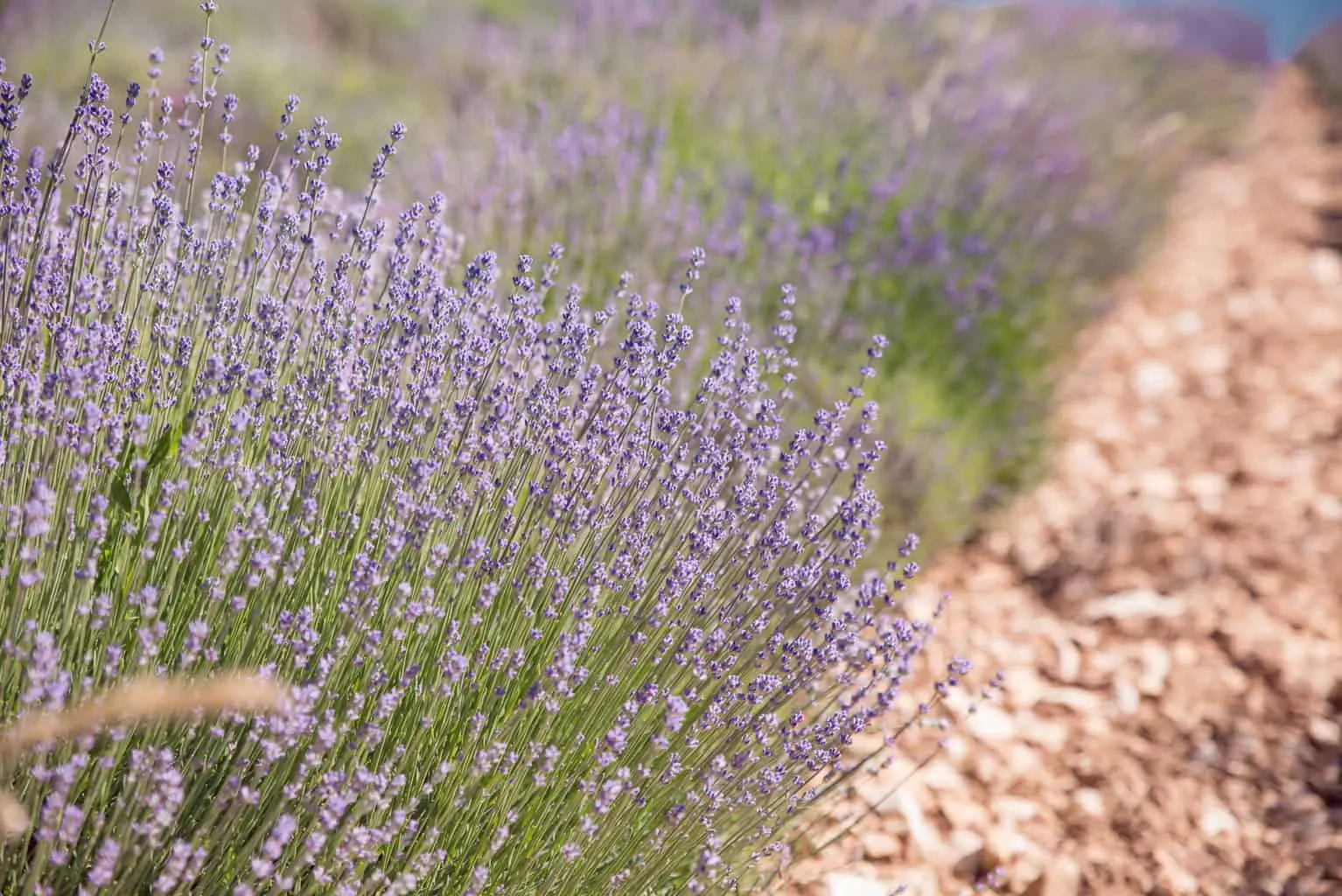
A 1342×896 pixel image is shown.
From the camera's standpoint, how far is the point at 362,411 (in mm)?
1865

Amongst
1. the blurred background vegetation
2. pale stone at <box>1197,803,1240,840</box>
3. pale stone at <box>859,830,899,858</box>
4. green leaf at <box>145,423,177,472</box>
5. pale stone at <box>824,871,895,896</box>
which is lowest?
pale stone at <box>1197,803,1240,840</box>

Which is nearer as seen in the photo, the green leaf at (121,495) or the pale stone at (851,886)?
the green leaf at (121,495)

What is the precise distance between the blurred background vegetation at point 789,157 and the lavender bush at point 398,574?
Result: 1.66 metres

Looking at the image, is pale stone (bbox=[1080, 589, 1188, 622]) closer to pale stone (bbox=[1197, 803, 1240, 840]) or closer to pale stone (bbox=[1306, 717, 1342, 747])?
pale stone (bbox=[1306, 717, 1342, 747])

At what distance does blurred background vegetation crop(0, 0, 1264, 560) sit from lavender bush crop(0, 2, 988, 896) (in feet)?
5.43

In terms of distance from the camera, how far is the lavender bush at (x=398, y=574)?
1.58 m

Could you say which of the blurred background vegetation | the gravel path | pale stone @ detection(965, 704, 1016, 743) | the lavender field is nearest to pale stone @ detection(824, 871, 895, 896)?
the gravel path

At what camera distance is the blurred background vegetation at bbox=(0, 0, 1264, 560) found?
4.14 metres

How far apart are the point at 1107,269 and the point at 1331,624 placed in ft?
10.1

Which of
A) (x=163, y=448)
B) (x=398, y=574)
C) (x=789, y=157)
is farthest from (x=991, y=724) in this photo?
(x=789, y=157)

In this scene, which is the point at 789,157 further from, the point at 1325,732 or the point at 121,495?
the point at 121,495

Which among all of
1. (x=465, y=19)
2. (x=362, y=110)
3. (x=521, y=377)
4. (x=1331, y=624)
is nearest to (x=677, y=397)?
(x=521, y=377)

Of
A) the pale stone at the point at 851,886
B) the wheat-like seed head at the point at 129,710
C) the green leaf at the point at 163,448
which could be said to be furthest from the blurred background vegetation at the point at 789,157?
the wheat-like seed head at the point at 129,710

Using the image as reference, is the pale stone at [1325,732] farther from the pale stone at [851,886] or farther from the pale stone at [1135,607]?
the pale stone at [851,886]
